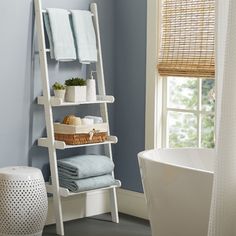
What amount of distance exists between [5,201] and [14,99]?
810 mm

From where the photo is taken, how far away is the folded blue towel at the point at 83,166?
470 centimetres

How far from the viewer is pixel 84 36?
16.2 ft

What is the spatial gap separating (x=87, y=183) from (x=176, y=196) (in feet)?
3.71

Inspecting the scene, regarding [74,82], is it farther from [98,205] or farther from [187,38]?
[98,205]

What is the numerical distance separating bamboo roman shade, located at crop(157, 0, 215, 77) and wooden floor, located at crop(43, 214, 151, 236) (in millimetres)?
1252

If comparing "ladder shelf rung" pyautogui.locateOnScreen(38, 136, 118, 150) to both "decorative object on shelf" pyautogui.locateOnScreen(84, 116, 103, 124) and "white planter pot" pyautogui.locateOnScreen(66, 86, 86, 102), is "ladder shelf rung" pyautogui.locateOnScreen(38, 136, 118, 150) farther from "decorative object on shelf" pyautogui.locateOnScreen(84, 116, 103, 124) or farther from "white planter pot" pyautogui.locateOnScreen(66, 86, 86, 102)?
"white planter pot" pyautogui.locateOnScreen(66, 86, 86, 102)

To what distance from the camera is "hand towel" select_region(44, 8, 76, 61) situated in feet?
15.5

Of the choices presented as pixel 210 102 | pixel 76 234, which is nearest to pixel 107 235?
pixel 76 234

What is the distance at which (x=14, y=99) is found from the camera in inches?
184

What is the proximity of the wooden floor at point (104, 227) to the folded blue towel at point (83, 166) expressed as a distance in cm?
44

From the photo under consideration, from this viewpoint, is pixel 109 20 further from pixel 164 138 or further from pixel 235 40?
pixel 235 40

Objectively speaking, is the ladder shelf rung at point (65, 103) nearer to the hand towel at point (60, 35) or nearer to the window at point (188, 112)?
the hand towel at point (60, 35)

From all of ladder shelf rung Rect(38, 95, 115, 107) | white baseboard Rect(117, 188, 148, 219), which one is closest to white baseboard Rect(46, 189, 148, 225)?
white baseboard Rect(117, 188, 148, 219)

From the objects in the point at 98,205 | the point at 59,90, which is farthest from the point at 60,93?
the point at 98,205
